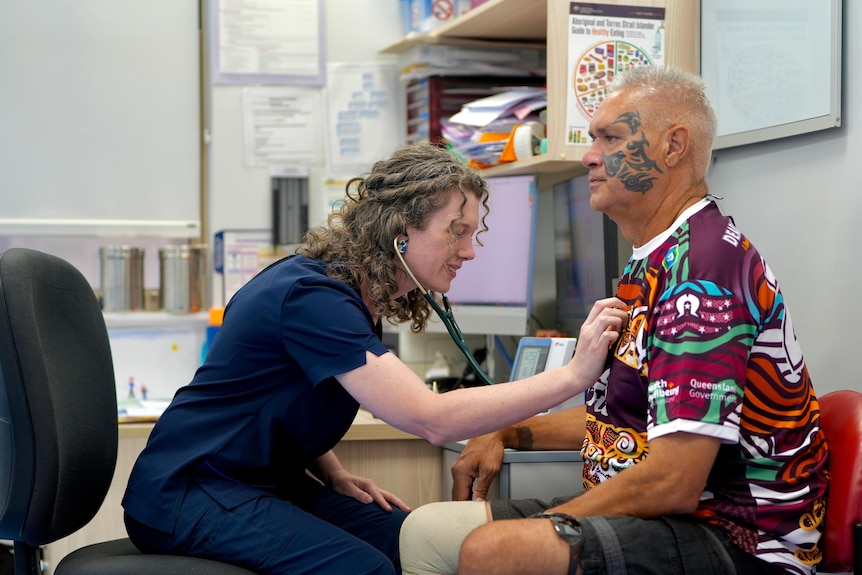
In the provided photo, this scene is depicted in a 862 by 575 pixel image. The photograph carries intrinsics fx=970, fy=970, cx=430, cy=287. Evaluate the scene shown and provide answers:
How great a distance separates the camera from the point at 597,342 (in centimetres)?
145

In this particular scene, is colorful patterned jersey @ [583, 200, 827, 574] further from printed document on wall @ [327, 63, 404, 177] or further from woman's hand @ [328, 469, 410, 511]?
printed document on wall @ [327, 63, 404, 177]

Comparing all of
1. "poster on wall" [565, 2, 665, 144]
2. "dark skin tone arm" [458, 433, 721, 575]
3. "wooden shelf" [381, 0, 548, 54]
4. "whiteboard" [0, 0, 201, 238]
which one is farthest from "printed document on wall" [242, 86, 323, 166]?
"dark skin tone arm" [458, 433, 721, 575]

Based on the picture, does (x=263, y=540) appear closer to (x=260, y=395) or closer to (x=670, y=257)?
(x=260, y=395)

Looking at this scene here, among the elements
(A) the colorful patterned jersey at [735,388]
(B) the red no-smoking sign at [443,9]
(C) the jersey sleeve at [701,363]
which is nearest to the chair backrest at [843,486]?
(A) the colorful patterned jersey at [735,388]

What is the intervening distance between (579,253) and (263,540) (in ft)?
3.74

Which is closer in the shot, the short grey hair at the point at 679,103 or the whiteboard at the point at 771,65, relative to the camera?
the short grey hair at the point at 679,103

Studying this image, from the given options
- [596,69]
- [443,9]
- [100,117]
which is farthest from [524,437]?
[100,117]

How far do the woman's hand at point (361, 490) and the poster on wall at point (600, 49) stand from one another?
0.88 metres

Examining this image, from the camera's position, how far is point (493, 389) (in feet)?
4.97

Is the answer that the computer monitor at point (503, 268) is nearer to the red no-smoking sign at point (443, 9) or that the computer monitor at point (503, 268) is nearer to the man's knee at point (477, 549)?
the red no-smoking sign at point (443, 9)

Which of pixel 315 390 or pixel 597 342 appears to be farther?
pixel 315 390

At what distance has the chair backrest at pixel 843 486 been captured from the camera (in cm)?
135

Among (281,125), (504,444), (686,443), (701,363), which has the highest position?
(281,125)

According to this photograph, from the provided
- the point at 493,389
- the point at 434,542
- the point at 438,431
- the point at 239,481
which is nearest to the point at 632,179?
the point at 493,389
